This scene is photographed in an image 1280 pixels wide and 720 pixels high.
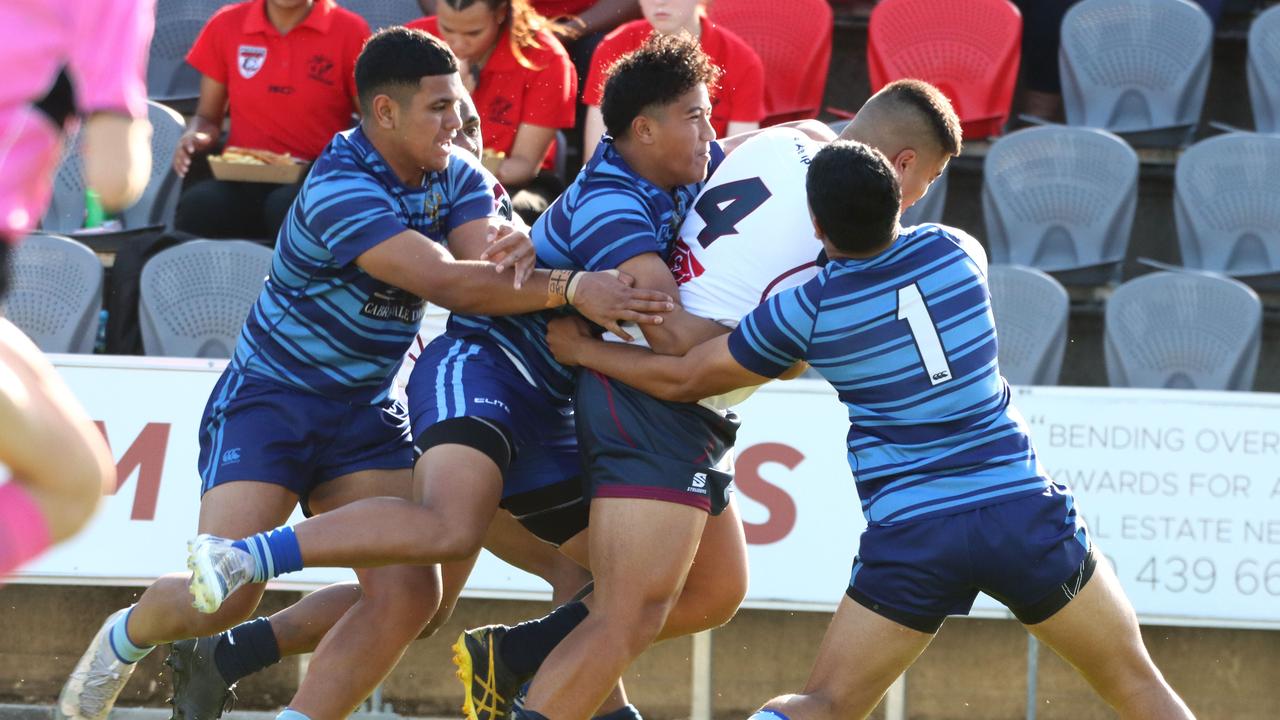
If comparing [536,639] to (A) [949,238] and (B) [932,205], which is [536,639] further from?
(B) [932,205]

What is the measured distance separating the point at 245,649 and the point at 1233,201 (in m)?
5.00

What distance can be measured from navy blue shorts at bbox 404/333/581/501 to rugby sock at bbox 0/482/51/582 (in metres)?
1.33

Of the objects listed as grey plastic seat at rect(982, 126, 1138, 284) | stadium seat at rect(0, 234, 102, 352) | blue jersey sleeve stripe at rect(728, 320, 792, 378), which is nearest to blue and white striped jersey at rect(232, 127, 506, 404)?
blue jersey sleeve stripe at rect(728, 320, 792, 378)

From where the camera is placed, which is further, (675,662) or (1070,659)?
(675,662)

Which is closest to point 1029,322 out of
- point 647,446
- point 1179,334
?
point 1179,334

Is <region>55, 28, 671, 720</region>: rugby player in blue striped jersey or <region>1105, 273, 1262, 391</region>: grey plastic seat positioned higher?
<region>55, 28, 671, 720</region>: rugby player in blue striped jersey

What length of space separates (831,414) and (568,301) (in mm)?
2223

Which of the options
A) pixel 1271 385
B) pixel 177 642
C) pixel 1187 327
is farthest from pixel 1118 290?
pixel 177 642

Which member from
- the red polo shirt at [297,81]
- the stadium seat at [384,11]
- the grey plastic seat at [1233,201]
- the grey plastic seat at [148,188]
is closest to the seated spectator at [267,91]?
the red polo shirt at [297,81]

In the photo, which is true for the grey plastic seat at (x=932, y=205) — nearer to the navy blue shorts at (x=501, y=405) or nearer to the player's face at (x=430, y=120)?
the navy blue shorts at (x=501, y=405)

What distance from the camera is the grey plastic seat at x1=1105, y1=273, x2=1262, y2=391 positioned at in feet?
22.7

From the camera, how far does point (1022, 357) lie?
682 centimetres

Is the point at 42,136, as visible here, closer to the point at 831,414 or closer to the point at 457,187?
the point at 457,187

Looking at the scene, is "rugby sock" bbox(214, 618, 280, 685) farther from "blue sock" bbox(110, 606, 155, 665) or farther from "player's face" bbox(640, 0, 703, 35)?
"player's face" bbox(640, 0, 703, 35)
